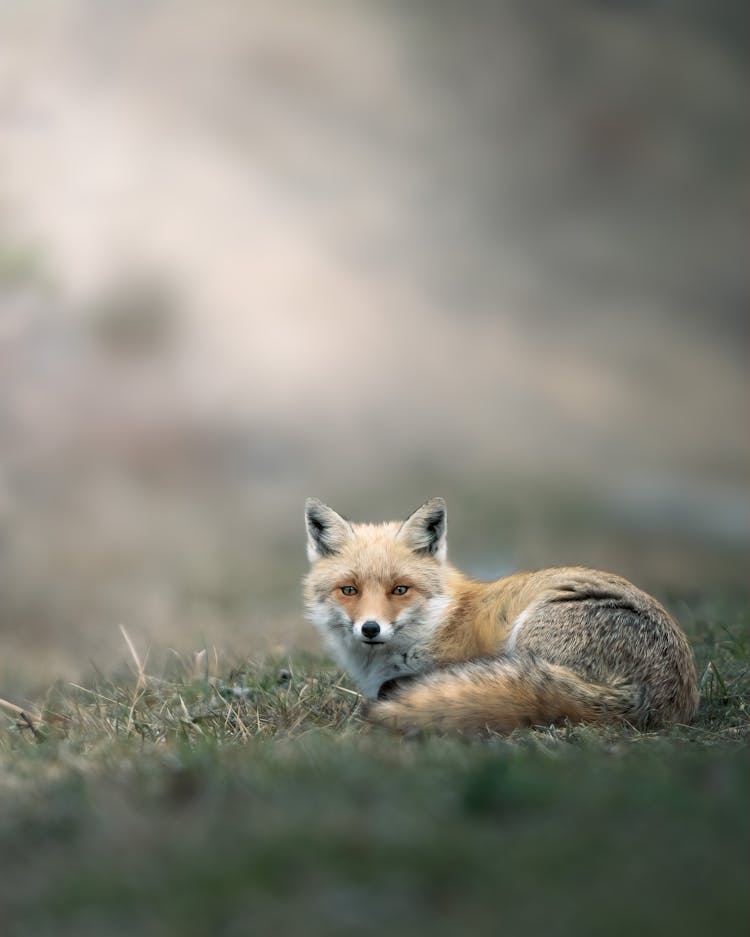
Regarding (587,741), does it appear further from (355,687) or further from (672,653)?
(355,687)

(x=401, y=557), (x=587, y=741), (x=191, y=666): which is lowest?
(x=191, y=666)

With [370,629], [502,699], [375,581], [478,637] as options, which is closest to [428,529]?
[375,581]

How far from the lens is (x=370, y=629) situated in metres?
5.88

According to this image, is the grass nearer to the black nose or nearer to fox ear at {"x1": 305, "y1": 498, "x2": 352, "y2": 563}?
the black nose

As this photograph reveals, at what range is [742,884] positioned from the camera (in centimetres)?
301

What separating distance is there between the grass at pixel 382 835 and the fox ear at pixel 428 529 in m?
1.43

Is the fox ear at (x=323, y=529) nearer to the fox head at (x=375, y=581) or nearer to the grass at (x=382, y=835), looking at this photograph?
the fox head at (x=375, y=581)

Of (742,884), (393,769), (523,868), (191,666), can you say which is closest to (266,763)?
(393,769)

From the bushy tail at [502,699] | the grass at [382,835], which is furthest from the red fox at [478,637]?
the grass at [382,835]

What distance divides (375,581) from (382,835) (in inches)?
111

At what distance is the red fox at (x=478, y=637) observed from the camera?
542 cm

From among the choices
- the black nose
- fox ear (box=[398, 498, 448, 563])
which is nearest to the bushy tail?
the black nose

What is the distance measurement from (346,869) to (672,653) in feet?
9.83

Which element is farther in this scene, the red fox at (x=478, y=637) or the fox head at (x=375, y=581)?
the fox head at (x=375, y=581)
